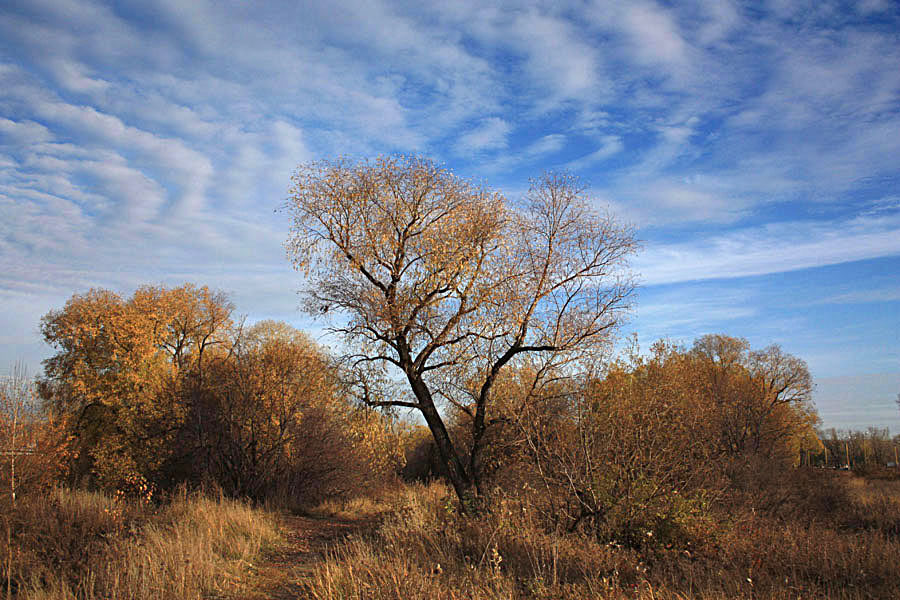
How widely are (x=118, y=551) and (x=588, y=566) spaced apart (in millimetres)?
7180

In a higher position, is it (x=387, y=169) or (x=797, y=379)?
(x=387, y=169)

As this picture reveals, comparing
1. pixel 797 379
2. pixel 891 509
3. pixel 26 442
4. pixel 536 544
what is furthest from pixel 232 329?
pixel 797 379

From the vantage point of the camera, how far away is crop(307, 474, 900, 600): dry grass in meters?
6.92

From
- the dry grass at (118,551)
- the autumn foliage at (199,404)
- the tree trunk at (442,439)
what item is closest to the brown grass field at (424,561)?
the dry grass at (118,551)

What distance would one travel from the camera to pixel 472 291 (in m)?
15.6

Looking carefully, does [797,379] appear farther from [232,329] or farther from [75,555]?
[75,555]

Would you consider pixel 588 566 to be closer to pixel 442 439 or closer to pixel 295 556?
pixel 295 556

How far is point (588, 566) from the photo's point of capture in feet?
25.6

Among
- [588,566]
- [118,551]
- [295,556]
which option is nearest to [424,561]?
[588,566]

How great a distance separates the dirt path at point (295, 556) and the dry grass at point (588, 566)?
64 cm

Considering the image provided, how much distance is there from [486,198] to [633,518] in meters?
9.97

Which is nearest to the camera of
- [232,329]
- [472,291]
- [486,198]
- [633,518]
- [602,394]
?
[633,518]

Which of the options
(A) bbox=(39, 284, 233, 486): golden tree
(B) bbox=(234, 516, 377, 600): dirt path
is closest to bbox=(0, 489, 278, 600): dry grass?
(B) bbox=(234, 516, 377, 600): dirt path

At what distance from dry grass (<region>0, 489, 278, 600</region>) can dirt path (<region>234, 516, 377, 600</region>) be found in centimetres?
35
